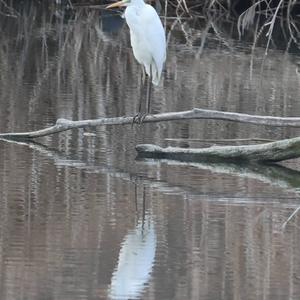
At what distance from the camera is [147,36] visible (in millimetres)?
10172

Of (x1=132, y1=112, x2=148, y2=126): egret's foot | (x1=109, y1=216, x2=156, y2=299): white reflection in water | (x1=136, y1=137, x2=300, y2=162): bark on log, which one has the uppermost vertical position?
(x1=132, y1=112, x2=148, y2=126): egret's foot

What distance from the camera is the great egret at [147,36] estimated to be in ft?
33.3

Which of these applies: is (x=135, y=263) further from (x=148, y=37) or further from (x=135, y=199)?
(x=148, y=37)

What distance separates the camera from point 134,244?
6.62 meters

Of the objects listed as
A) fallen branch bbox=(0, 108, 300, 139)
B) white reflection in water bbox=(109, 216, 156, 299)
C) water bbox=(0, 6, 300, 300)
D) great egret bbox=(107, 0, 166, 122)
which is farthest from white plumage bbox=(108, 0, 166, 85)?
white reflection in water bbox=(109, 216, 156, 299)

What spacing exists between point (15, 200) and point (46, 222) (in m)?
0.66

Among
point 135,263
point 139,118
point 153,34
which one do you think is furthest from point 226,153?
point 135,263

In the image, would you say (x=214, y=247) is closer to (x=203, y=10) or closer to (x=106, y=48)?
(x=106, y=48)

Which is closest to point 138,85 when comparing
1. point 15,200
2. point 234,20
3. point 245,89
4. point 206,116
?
point 245,89

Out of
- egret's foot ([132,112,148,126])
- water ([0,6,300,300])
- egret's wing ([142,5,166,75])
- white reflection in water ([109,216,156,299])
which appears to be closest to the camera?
white reflection in water ([109,216,156,299])

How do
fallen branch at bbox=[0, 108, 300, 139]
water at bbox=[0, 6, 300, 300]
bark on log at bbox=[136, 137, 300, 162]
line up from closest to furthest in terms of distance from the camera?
water at bbox=[0, 6, 300, 300]
fallen branch at bbox=[0, 108, 300, 139]
bark on log at bbox=[136, 137, 300, 162]

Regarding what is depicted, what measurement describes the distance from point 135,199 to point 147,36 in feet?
8.67

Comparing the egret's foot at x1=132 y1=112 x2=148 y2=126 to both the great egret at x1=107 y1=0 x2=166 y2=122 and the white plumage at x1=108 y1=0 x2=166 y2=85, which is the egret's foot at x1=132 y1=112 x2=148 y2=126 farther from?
the white plumage at x1=108 y1=0 x2=166 y2=85

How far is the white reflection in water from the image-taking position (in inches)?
225
